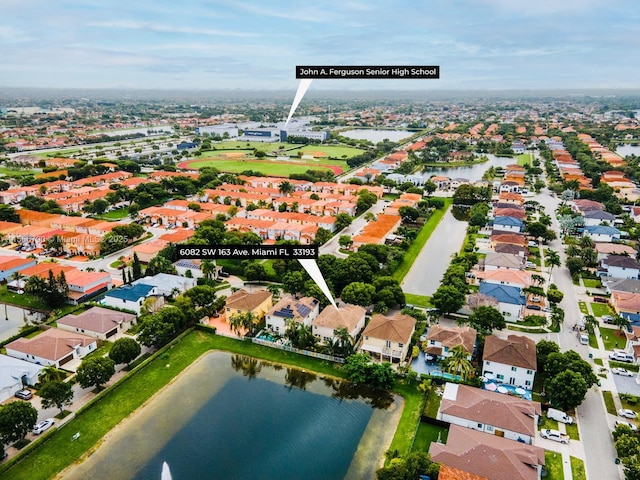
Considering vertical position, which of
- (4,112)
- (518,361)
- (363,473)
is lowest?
(363,473)

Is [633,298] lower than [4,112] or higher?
lower

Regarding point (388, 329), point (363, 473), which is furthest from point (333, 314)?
point (363, 473)

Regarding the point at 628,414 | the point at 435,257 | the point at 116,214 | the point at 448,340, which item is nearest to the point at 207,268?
the point at 448,340

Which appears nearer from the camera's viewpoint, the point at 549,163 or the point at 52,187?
the point at 52,187

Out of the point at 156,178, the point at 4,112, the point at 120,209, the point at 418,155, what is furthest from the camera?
the point at 4,112

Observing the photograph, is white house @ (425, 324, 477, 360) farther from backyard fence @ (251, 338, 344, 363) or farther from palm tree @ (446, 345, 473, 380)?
backyard fence @ (251, 338, 344, 363)

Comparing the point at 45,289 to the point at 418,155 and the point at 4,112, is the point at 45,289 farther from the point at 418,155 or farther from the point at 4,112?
the point at 4,112

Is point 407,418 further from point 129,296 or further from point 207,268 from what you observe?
point 129,296
